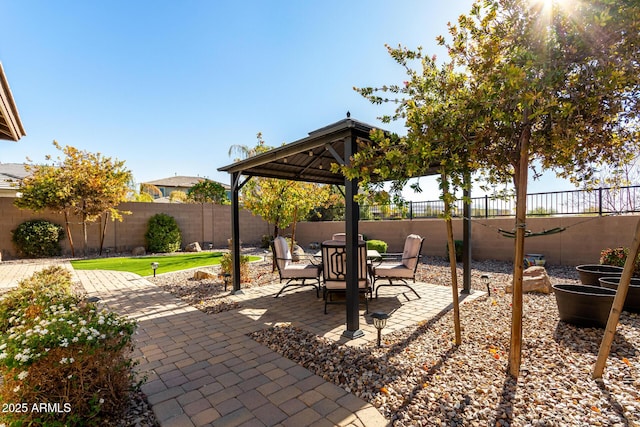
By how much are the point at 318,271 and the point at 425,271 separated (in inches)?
153

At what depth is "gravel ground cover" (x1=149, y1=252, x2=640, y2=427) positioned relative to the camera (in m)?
2.06

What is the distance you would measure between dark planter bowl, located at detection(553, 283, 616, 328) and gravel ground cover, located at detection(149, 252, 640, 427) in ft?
0.39

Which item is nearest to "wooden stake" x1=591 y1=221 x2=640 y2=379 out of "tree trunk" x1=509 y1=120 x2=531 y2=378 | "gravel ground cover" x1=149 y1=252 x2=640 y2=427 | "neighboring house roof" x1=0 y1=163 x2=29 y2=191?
"gravel ground cover" x1=149 y1=252 x2=640 y2=427

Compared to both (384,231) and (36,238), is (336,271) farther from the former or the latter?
(36,238)

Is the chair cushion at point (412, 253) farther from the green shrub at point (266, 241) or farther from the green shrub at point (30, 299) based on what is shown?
the green shrub at point (266, 241)

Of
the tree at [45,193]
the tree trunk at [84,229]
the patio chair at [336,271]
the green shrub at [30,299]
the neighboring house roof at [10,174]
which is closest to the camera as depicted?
the green shrub at [30,299]

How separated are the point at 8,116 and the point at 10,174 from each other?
15626 millimetres

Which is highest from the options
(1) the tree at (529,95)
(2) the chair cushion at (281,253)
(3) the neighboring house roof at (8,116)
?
(3) the neighboring house roof at (8,116)

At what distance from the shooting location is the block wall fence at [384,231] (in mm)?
7184

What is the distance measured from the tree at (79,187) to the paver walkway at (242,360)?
713 cm

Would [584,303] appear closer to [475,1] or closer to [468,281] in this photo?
[468,281]

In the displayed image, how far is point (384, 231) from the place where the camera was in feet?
37.8

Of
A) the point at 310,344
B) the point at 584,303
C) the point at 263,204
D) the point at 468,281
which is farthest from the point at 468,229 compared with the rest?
the point at 263,204

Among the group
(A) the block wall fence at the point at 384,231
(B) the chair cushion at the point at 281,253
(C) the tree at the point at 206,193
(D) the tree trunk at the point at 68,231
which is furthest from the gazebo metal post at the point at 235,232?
(C) the tree at the point at 206,193
